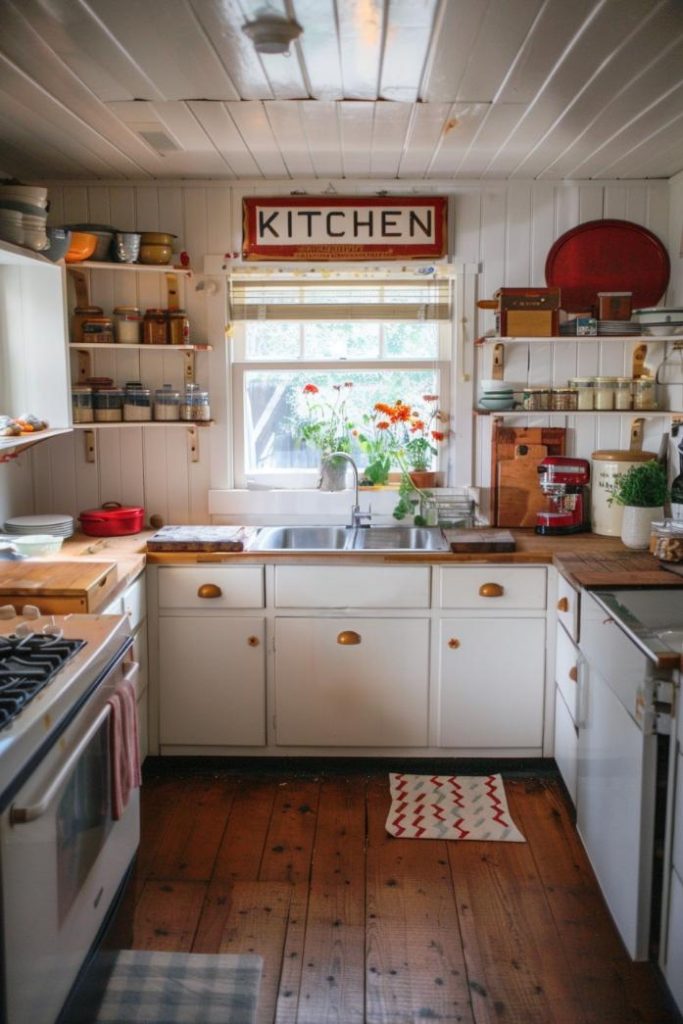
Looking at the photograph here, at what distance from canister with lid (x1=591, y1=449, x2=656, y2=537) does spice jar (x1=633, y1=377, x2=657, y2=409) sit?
19 centimetres

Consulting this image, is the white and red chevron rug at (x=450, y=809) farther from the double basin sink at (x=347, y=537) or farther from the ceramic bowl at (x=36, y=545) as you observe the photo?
the ceramic bowl at (x=36, y=545)

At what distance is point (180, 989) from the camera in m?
2.14

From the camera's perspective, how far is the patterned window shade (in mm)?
3650

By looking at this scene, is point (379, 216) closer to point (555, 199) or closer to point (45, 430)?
point (555, 199)

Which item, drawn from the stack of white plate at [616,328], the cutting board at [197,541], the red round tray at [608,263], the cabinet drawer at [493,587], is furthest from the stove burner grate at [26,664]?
the red round tray at [608,263]

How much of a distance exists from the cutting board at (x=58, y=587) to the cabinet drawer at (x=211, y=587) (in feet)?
1.54

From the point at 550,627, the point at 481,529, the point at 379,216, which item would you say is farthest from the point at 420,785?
the point at 379,216

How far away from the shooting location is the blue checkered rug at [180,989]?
6.76 ft

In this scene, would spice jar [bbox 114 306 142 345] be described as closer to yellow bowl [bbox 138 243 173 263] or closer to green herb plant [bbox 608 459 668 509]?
yellow bowl [bbox 138 243 173 263]

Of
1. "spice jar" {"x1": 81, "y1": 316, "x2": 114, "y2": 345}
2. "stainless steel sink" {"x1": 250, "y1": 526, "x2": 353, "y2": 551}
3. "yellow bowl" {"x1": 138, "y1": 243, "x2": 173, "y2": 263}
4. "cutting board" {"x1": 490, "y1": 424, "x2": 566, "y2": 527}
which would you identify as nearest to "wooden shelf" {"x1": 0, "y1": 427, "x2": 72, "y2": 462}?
"spice jar" {"x1": 81, "y1": 316, "x2": 114, "y2": 345}

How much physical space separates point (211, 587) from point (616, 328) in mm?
1848

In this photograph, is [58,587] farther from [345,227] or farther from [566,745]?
[345,227]

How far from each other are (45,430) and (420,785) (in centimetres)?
183

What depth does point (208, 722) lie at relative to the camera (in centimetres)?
322
